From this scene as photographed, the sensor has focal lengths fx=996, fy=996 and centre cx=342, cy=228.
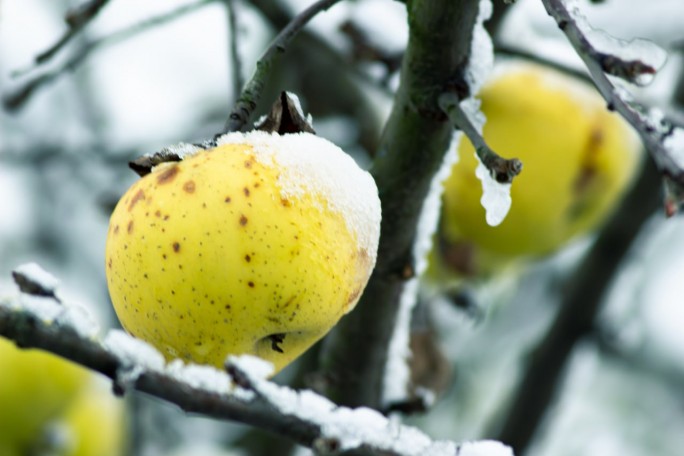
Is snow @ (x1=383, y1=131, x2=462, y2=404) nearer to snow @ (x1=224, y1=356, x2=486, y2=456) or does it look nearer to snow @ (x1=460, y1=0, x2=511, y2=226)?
snow @ (x1=460, y1=0, x2=511, y2=226)

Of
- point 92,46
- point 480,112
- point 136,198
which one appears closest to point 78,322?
point 136,198

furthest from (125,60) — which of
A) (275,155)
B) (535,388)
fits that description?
(275,155)

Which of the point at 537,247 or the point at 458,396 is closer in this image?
the point at 537,247

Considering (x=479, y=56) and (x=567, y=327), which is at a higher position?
(x=479, y=56)

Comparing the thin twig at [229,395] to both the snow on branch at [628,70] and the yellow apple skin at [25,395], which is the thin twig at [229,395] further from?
the yellow apple skin at [25,395]

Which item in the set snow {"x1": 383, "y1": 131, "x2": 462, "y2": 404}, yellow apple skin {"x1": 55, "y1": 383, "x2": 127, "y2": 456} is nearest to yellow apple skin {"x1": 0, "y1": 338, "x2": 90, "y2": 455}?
yellow apple skin {"x1": 55, "y1": 383, "x2": 127, "y2": 456}

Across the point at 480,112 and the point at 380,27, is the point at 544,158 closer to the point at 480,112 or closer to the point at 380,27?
the point at 380,27

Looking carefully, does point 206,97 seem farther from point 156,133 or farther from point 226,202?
point 226,202
